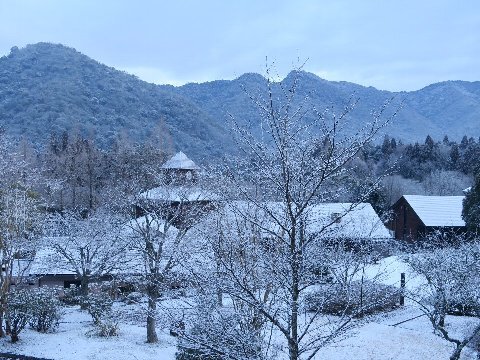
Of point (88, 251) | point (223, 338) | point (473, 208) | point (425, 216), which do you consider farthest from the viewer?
point (425, 216)

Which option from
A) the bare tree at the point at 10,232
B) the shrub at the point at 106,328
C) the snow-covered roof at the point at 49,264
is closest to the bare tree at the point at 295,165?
the bare tree at the point at 10,232

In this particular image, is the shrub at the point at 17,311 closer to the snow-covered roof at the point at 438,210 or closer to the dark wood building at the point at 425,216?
the dark wood building at the point at 425,216

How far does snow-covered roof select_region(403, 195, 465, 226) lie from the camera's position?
1072 inches

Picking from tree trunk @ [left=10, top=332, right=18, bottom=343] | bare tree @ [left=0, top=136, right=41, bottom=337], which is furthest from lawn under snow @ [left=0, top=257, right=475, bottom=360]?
bare tree @ [left=0, top=136, right=41, bottom=337]

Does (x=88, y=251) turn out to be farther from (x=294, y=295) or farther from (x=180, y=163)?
(x=294, y=295)

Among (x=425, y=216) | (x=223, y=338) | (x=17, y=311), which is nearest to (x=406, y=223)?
(x=425, y=216)

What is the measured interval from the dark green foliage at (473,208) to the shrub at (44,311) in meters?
16.9

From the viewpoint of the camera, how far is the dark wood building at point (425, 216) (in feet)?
88.9

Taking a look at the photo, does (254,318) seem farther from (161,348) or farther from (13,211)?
(13,211)

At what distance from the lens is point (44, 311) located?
14383 mm

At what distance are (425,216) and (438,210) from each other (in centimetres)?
116

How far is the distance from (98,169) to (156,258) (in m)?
29.0

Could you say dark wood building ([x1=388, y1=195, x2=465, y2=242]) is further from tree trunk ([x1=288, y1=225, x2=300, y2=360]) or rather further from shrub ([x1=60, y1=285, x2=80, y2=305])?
tree trunk ([x1=288, y1=225, x2=300, y2=360])

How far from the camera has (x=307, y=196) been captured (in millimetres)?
4691
